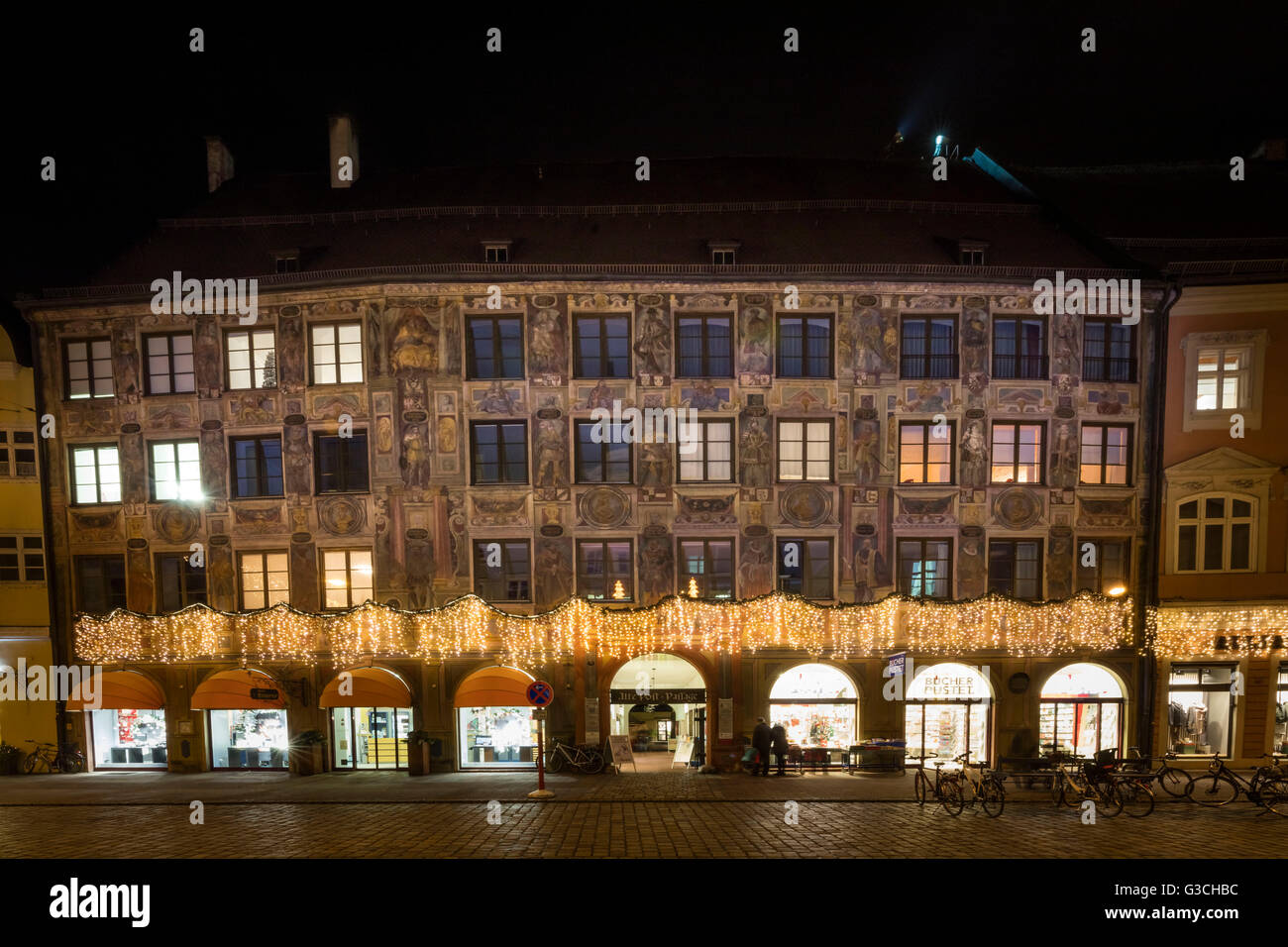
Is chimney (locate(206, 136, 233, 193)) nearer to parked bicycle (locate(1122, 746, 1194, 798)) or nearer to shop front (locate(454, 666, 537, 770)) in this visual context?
shop front (locate(454, 666, 537, 770))

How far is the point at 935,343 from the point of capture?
62.0 feet

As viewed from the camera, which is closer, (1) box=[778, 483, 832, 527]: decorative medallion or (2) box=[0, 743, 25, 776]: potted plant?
(1) box=[778, 483, 832, 527]: decorative medallion

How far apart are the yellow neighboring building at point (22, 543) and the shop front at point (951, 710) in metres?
23.8

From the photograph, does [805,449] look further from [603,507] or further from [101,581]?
[101,581]

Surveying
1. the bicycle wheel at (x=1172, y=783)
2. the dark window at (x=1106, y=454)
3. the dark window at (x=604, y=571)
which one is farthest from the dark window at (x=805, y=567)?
the bicycle wheel at (x=1172, y=783)

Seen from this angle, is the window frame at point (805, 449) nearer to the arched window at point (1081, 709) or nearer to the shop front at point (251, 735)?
the arched window at point (1081, 709)

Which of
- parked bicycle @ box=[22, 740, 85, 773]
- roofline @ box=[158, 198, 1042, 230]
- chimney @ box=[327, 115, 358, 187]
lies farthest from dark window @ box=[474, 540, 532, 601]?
chimney @ box=[327, 115, 358, 187]

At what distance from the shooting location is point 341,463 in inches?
745

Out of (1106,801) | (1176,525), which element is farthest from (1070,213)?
(1106,801)

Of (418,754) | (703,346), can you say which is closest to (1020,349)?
(703,346)

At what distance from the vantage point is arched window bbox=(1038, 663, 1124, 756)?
Result: 19.1m

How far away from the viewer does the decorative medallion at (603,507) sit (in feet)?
61.5

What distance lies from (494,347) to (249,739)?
1274cm

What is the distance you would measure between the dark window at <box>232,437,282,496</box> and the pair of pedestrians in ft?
46.5
